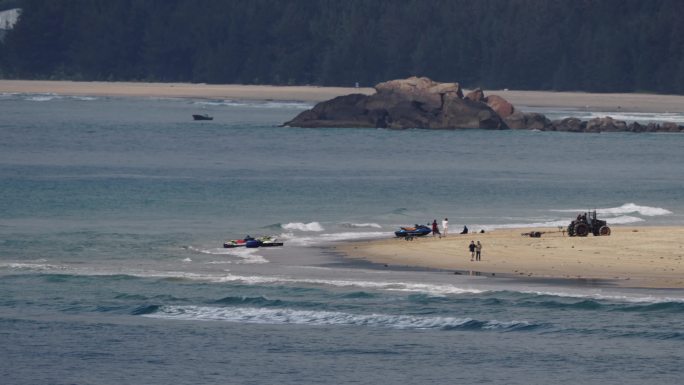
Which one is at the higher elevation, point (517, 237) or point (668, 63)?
point (668, 63)

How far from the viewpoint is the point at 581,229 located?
5597 centimetres

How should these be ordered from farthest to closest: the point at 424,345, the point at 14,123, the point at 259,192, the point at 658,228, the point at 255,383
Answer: the point at 14,123 → the point at 259,192 → the point at 658,228 → the point at 424,345 → the point at 255,383

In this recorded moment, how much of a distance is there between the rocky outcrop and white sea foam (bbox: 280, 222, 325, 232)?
224 feet

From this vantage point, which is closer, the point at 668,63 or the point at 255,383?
the point at 255,383

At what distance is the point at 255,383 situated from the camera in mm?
36312

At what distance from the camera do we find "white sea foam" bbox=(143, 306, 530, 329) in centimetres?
4244

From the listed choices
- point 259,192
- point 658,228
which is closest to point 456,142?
point 259,192

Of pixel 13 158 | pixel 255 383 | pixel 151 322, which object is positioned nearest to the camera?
pixel 255 383

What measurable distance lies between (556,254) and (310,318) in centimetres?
1208

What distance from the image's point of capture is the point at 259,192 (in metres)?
79.5

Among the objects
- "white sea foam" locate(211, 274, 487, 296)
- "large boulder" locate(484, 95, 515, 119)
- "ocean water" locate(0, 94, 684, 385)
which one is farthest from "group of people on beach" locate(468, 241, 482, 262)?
"large boulder" locate(484, 95, 515, 119)

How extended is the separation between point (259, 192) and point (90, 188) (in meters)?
8.86

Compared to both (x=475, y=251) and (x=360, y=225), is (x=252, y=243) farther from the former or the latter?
(x=475, y=251)

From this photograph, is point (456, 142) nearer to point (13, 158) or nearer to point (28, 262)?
point (13, 158)
